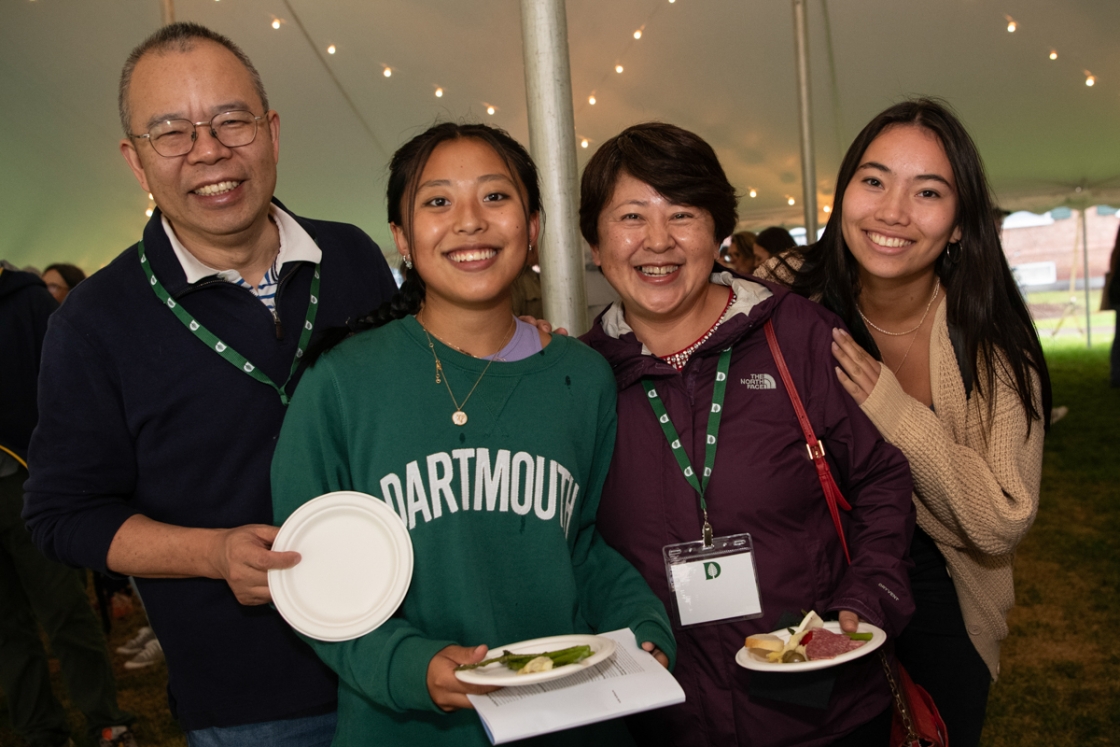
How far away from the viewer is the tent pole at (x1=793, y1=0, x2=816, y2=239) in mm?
7910

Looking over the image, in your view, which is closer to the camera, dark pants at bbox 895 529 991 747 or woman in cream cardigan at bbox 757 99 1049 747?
woman in cream cardigan at bbox 757 99 1049 747

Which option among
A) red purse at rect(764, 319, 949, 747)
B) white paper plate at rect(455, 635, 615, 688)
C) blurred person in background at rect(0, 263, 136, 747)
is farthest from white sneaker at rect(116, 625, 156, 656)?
red purse at rect(764, 319, 949, 747)

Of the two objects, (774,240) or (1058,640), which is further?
(774,240)

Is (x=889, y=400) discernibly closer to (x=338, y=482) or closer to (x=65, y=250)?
(x=338, y=482)

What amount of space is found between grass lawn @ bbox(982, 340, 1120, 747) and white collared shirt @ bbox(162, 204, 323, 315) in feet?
10.2

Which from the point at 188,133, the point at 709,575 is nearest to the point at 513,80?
the point at 188,133

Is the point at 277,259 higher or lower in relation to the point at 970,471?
higher

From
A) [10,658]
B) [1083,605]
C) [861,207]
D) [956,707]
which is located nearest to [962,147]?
[861,207]

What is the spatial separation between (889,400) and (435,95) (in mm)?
8453

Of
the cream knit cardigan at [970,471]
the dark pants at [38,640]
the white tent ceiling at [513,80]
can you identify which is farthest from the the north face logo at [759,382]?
the white tent ceiling at [513,80]

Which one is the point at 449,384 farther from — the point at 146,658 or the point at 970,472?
the point at 146,658

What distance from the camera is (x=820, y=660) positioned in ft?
4.41

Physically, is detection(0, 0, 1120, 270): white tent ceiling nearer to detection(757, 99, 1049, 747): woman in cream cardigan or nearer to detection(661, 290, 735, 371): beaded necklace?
detection(757, 99, 1049, 747): woman in cream cardigan

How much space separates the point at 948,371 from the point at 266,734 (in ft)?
5.39
